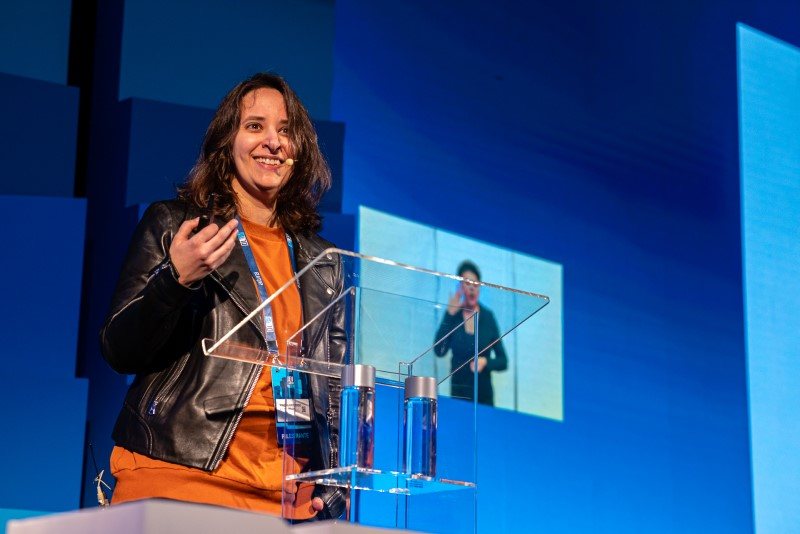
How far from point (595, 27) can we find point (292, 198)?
320 cm

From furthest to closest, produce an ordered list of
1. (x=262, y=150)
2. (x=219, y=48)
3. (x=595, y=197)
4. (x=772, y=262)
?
(x=772, y=262) < (x=595, y=197) < (x=219, y=48) < (x=262, y=150)

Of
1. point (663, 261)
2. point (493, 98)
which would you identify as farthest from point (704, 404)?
point (493, 98)

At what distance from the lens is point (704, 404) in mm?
5309

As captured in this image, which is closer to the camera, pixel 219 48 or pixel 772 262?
pixel 219 48

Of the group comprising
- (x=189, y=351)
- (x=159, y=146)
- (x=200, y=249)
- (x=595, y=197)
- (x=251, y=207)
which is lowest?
(x=189, y=351)

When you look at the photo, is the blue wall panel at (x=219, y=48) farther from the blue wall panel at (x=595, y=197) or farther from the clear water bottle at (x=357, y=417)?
the clear water bottle at (x=357, y=417)

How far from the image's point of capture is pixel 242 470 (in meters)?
2.04

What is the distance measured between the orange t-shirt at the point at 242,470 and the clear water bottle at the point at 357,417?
22 centimetres

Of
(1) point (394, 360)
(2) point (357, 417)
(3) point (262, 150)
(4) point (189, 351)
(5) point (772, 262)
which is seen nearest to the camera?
(2) point (357, 417)

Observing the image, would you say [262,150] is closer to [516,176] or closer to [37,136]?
[37,136]

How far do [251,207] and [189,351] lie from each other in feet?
1.27

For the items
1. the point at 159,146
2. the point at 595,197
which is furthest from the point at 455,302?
the point at 595,197

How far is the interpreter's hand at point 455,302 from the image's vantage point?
1.91 metres

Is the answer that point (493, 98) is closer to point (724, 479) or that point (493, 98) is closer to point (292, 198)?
point (724, 479)
